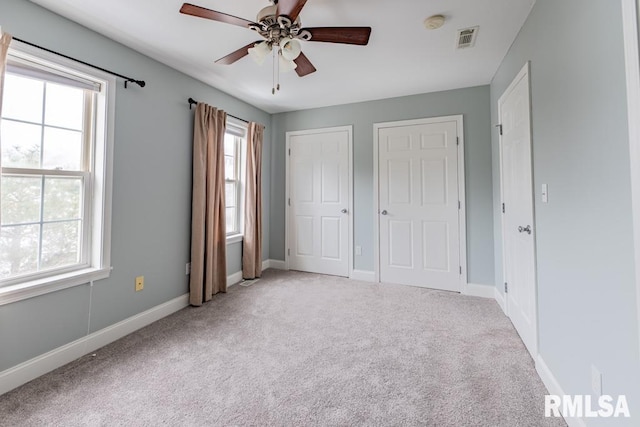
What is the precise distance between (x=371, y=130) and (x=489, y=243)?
205cm

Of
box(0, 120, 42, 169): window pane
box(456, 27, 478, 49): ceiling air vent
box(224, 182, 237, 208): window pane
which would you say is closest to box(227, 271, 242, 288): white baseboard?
box(224, 182, 237, 208): window pane

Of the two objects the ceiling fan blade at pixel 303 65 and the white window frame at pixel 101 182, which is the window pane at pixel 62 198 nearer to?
the white window frame at pixel 101 182

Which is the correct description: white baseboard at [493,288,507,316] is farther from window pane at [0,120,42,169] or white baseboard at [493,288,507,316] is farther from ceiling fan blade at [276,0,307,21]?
window pane at [0,120,42,169]

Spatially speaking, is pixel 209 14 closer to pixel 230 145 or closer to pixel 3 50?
pixel 3 50

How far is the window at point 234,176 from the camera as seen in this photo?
147 inches

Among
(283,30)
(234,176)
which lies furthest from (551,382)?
(234,176)

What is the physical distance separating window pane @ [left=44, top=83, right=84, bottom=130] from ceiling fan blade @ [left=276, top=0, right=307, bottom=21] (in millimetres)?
1712

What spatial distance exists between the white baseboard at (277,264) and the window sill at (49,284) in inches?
96.4

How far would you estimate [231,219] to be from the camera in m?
3.81

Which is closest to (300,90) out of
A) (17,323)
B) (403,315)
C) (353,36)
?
(353,36)

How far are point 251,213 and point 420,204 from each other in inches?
88.8

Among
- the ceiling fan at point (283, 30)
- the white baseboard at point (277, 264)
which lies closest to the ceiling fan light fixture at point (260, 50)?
the ceiling fan at point (283, 30)

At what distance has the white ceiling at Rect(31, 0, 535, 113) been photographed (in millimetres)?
1924

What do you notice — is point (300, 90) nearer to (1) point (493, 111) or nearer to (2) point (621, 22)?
(1) point (493, 111)
